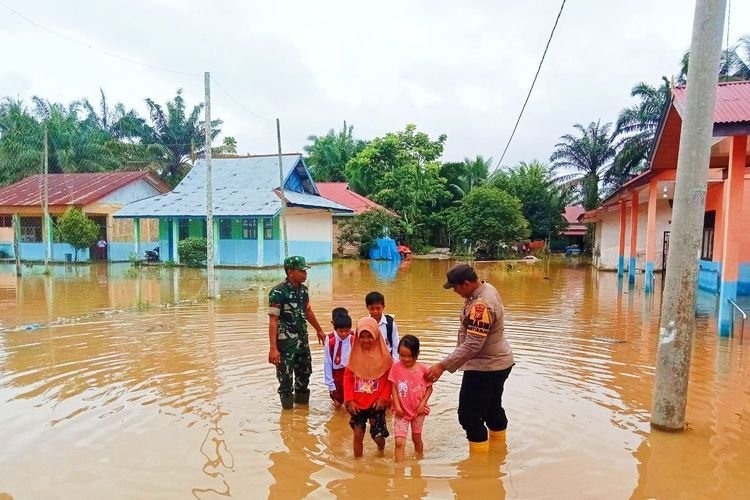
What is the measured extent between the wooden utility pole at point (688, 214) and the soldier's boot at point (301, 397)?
3.26 metres

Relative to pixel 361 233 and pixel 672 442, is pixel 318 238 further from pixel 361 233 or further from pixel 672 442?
pixel 672 442

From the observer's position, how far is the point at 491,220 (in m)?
33.3

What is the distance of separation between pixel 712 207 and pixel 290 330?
58.3 feet

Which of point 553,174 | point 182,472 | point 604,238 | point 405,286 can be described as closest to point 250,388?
point 182,472

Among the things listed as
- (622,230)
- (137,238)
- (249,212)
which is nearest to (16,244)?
(137,238)

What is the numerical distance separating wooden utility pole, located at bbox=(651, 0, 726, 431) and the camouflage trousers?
321 centimetres

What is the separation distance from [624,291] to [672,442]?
1346 cm

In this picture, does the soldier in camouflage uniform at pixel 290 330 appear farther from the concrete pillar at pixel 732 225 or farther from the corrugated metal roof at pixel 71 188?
the corrugated metal roof at pixel 71 188

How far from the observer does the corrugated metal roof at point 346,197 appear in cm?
3700

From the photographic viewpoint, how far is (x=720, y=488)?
404cm

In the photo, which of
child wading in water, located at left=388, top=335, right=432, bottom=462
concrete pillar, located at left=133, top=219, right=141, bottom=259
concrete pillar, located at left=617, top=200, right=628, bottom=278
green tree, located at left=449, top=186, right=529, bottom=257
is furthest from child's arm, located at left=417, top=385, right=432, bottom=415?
green tree, located at left=449, top=186, right=529, bottom=257

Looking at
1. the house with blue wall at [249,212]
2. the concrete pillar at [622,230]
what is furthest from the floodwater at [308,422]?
the house with blue wall at [249,212]

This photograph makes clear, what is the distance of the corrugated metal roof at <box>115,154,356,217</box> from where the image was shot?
26812mm

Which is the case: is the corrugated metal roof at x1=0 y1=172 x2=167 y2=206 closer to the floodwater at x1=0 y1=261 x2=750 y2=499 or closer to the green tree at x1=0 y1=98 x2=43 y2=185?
the green tree at x1=0 y1=98 x2=43 y2=185
